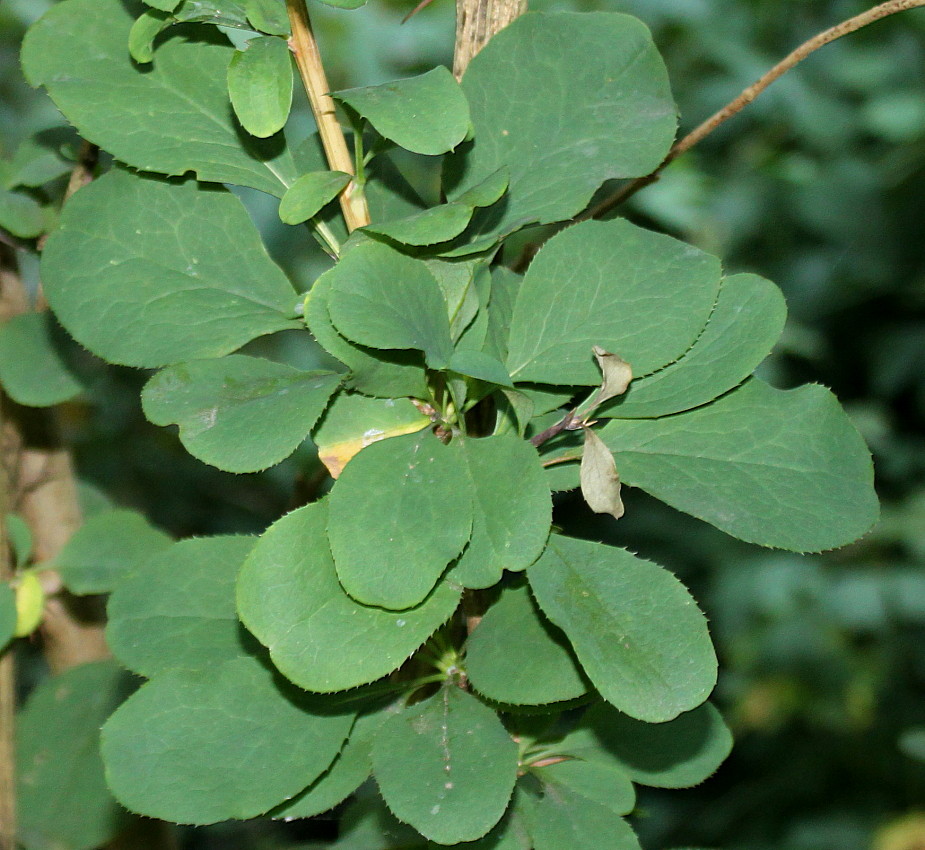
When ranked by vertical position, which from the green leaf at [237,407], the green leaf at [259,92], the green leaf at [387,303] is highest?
the green leaf at [259,92]

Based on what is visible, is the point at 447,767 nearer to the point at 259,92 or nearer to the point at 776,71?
the point at 259,92

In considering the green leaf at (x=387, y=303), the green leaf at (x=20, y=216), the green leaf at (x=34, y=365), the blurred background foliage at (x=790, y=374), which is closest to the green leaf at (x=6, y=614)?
the green leaf at (x=34, y=365)

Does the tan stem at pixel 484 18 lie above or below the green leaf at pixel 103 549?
above

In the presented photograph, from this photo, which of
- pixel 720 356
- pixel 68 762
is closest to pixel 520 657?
pixel 720 356

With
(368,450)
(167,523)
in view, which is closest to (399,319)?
(368,450)

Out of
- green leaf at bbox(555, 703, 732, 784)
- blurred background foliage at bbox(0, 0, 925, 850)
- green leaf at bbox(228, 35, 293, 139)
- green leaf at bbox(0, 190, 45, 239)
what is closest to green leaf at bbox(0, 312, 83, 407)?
green leaf at bbox(0, 190, 45, 239)

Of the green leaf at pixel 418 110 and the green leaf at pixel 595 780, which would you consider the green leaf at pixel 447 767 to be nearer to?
the green leaf at pixel 595 780

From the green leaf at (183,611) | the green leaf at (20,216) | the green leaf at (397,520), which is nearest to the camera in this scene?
the green leaf at (397,520)

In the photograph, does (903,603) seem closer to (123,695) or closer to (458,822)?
(123,695)
